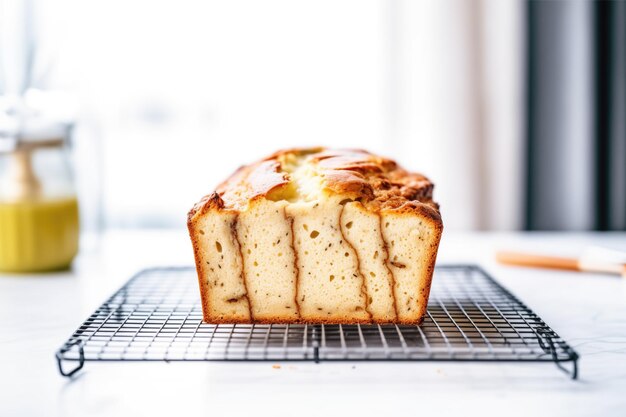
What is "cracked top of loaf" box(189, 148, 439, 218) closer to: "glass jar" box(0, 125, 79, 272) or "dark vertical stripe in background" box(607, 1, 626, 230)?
"glass jar" box(0, 125, 79, 272)

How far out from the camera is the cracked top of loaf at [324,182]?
1.28m

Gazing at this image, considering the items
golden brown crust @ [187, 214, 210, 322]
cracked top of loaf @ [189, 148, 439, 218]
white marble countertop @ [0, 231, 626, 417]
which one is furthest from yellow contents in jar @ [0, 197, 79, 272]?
golden brown crust @ [187, 214, 210, 322]

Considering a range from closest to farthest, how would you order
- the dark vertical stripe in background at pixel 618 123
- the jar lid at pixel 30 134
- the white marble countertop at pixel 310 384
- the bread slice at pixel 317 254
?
the white marble countertop at pixel 310 384, the bread slice at pixel 317 254, the jar lid at pixel 30 134, the dark vertical stripe in background at pixel 618 123

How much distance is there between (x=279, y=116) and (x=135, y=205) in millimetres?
736

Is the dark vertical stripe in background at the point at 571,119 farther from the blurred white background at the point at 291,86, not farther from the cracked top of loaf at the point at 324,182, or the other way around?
the cracked top of loaf at the point at 324,182

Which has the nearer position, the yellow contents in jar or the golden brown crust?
the golden brown crust

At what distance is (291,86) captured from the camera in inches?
116

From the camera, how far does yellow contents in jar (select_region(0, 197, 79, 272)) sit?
5.84 feet

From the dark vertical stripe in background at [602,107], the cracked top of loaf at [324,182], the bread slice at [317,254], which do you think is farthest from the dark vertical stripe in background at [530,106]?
the bread slice at [317,254]

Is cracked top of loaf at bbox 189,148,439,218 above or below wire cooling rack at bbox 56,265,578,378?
above

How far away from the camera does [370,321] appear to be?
1.30 metres

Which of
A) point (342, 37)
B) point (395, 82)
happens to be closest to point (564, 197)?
point (395, 82)

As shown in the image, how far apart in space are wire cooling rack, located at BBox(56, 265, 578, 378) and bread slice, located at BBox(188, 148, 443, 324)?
0.11ft

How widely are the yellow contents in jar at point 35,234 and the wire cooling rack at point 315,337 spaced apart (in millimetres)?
443
